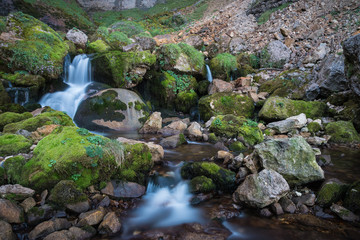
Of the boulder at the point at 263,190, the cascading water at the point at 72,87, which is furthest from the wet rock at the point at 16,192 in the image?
the cascading water at the point at 72,87

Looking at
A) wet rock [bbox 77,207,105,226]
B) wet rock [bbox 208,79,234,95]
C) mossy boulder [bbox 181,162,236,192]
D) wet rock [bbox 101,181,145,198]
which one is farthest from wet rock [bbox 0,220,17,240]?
wet rock [bbox 208,79,234,95]

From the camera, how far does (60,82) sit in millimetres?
10898

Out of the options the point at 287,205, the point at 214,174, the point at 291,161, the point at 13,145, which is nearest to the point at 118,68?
the point at 13,145

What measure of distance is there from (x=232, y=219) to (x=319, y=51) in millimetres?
12080

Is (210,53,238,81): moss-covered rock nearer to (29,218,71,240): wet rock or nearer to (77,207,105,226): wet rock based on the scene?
(77,207,105,226): wet rock

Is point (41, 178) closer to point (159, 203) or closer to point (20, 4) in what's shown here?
point (159, 203)

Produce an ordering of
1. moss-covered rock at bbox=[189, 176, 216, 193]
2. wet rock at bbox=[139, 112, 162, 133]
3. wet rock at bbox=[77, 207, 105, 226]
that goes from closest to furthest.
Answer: wet rock at bbox=[77, 207, 105, 226] → moss-covered rock at bbox=[189, 176, 216, 193] → wet rock at bbox=[139, 112, 162, 133]

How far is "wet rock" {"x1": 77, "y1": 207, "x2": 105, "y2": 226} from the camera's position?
10.7ft

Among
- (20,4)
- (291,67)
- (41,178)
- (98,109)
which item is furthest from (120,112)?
(20,4)

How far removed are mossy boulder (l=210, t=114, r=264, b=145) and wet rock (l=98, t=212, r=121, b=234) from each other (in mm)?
5664

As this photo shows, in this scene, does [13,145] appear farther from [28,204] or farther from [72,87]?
[72,87]

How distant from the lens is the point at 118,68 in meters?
11.8

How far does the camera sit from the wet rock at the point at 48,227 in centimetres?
300

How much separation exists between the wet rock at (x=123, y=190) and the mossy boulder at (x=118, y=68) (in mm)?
8280
